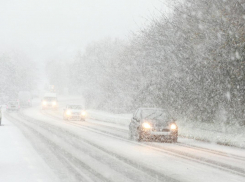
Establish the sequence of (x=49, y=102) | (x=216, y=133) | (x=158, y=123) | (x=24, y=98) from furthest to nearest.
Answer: (x=24, y=98), (x=49, y=102), (x=216, y=133), (x=158, y=123)

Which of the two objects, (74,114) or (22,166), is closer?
(22,166)

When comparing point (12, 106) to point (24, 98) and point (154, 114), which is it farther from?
point (154, 114)

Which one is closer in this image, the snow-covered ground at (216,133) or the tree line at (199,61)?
the snow-covered ground at (216,133)

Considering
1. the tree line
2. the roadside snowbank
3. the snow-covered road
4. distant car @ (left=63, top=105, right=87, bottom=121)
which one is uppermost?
the tree line

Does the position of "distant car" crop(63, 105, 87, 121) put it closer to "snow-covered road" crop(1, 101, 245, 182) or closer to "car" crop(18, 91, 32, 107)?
"snow-covered road" crop(1, 101, 245, 182)

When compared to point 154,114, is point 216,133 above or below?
below

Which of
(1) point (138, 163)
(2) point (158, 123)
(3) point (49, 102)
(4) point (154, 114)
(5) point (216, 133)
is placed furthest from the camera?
(3) point (49, 102)

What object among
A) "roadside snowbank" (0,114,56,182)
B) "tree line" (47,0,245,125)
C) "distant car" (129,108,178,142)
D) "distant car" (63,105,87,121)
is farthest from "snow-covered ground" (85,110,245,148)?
"distant car" (63,105,87,121)

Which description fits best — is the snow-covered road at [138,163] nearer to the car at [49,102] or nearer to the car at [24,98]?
the car at [49,102]

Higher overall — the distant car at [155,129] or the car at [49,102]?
the car at [49,102]

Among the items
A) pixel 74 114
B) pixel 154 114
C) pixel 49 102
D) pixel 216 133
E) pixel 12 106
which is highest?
pixel 49 102

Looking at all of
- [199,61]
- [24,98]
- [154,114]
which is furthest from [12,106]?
[154,114]

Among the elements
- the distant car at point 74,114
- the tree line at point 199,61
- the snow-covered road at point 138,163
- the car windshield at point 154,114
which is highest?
the tree line at point 199,61

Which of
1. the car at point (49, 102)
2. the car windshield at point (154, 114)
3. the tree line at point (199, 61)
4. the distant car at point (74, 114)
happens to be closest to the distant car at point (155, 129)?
the car windshield at point (154, 114)
